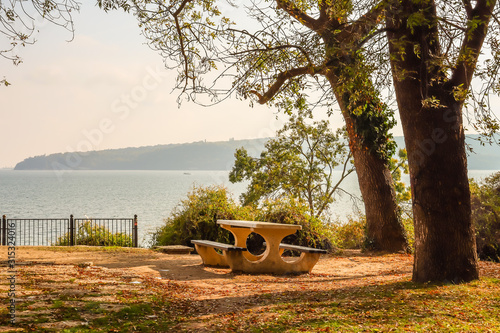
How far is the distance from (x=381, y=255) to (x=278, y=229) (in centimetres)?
475

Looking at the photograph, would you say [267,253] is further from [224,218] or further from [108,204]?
[108,204]

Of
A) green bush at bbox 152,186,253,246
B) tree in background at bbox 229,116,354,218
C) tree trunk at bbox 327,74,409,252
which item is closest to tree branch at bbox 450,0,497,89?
tree trunk at bbox 327,74,409,252

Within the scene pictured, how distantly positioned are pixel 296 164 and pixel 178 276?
1565 centimetres

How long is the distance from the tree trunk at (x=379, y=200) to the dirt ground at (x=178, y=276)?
1.91ft

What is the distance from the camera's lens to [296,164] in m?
24.7

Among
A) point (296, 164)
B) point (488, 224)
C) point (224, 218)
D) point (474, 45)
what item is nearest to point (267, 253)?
point (224, 218)

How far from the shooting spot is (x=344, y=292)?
7801 mm

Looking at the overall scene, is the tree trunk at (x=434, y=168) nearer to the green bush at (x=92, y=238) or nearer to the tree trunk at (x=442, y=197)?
the tree trunk at (x=442, y=197)

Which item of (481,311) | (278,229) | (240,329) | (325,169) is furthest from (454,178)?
(325,169)

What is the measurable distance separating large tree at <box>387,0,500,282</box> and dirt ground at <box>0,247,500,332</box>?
4.13ft

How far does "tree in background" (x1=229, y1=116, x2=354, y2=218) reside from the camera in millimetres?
24306

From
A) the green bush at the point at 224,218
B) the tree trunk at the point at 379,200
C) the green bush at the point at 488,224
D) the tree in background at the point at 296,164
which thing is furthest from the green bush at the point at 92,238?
the green bush at the point at 488,224

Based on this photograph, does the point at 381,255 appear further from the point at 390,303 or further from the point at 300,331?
the point at 300,331

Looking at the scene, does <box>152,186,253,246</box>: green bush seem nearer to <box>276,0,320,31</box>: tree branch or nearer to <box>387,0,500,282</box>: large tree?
<box>276,0,320,31</box>: tree branch
